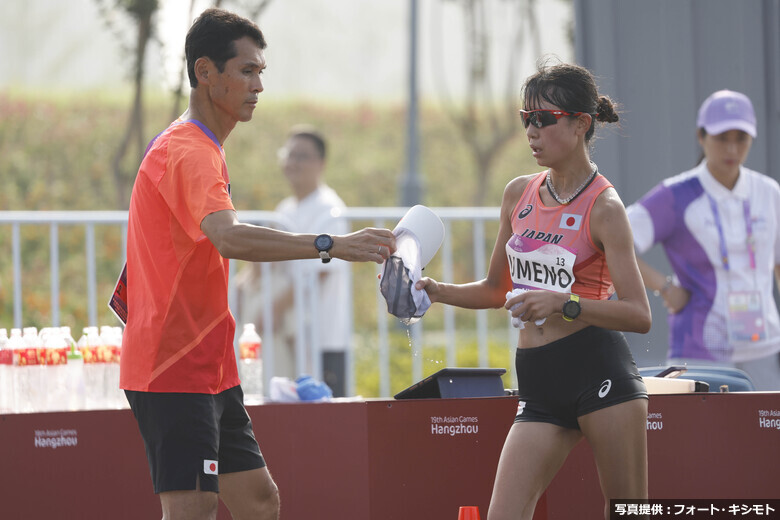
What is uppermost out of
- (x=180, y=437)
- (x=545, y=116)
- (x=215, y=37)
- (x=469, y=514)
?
(x=215, y=37)

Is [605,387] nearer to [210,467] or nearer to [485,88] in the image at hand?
[210,467]

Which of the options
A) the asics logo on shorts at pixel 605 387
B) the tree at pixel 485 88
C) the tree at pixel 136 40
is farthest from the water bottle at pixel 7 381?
the tree at pixel 485 88

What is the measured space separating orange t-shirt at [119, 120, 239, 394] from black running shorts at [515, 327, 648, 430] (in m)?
1.21

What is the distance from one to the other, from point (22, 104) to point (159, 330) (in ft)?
50.8

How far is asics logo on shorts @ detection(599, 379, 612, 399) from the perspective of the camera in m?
A: 3.93

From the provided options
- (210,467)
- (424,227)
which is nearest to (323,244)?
(424,227)

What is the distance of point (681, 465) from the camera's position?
4.88 m

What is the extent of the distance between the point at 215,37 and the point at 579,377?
185 centimetres

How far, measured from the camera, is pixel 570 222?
4.05 metres

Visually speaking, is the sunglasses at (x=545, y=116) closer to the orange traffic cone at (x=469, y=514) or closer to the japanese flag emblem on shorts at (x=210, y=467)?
the orange traffic cone at (x=469, y=514)

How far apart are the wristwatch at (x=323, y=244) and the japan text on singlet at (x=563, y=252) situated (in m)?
0.83

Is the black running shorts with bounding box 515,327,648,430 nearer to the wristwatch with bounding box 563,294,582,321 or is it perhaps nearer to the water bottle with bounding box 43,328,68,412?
the wristwatch with bounding box 563,294,582,321

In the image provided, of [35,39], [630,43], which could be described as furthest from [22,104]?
[630,43]

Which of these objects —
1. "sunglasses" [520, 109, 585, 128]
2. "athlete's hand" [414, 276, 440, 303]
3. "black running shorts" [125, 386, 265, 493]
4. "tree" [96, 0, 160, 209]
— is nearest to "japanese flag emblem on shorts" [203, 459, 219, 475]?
"black running shorts" [125, 386, 265, 493]
